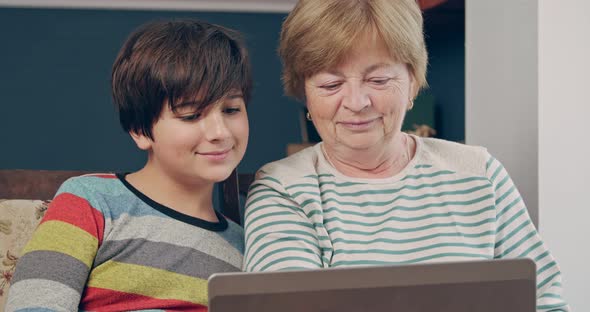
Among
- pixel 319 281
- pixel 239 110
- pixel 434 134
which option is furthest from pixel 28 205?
pixel 434 134

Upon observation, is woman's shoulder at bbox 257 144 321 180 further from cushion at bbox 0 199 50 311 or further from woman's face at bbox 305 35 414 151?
cushion at bbox 0 199 50 311

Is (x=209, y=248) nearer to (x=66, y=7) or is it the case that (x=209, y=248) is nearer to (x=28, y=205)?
(x=28, y=205)

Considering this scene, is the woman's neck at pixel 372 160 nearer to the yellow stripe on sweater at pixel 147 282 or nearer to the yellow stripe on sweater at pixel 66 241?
the yellow stripe on sweater at pixel 147 282

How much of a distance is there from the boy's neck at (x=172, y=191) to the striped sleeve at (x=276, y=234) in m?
0.08

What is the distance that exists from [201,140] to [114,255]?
0.70ft

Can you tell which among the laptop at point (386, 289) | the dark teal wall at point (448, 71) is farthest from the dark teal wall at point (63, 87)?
the laptop at point (386, 289)

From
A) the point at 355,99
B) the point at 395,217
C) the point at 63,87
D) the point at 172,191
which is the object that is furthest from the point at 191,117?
the point at 63,87

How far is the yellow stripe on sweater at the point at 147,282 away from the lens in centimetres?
119

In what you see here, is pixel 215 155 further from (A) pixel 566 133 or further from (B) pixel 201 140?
(A) pixel 566 133

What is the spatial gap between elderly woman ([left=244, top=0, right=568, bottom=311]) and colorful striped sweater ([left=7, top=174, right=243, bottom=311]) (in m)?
0.09

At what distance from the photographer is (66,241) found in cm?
115

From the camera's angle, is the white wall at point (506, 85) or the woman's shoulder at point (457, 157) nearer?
the woman's shoulder at point (457, 157)

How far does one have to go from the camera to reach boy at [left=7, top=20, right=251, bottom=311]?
45.6 inches

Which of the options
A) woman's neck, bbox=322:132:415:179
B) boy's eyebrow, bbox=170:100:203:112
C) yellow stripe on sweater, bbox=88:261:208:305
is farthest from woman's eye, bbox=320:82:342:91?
yellow stripe on sweater, bbox=88:261:208:305
